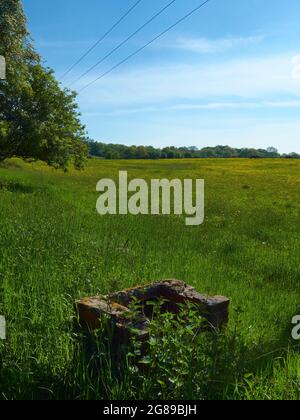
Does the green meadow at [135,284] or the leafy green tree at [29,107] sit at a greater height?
the leafy green tree at [29,107]

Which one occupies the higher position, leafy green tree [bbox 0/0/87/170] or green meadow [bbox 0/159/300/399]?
leafy green tree [bbox 0/0/87/170]

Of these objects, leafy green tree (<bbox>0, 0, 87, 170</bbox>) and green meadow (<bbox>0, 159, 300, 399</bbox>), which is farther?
leafy green tree (<bbox>0, 0, 87, 170</bbox>)

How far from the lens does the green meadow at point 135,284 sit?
3.92 meters

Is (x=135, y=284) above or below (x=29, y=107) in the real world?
below

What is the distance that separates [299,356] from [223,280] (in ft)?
11.4

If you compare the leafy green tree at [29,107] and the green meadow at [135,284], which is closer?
the green meadow at [135,284]

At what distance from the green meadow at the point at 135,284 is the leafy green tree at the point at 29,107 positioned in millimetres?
10575

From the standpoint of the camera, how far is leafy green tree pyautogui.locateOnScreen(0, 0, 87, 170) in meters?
21.7

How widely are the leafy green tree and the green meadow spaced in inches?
416

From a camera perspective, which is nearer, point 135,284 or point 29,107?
point 135,284

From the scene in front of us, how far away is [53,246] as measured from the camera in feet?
28.2

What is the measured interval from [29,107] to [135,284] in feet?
70.7

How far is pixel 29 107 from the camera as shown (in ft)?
85.4
